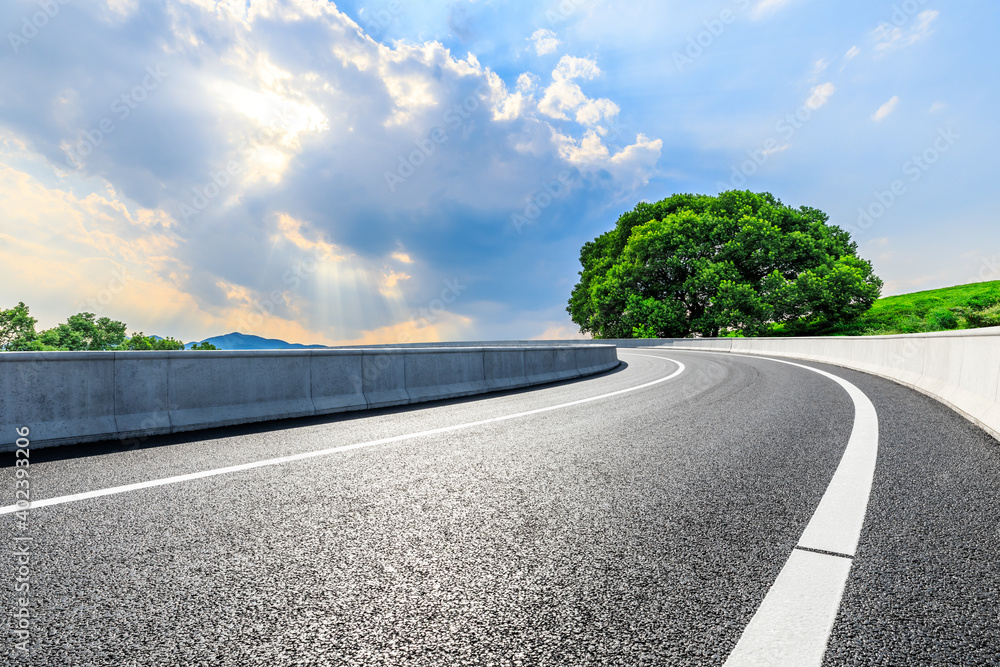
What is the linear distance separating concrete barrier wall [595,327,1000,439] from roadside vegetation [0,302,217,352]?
65.3 meters

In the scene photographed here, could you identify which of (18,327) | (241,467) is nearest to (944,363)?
(241,467)

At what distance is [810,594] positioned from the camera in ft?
7.45

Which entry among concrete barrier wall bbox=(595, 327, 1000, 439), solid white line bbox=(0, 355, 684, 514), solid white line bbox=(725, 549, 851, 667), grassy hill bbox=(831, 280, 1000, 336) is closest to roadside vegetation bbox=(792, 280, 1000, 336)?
grassy hill bbox=(831, 280, 1000, 336)

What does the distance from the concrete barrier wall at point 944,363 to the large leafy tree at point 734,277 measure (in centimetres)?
2618

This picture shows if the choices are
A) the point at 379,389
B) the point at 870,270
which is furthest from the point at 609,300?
the point at 379,389

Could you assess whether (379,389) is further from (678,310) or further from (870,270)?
→ (870,270)

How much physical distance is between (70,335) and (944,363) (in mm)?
92682

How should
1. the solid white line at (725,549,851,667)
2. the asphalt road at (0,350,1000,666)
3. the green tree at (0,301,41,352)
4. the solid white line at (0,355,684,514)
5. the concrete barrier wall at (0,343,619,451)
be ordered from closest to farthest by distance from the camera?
the solid white line at (725,549,851,667), the asphalt road at (0,350,1000,666), the solid white line at (0,355,684,514), the concrete barrier wall at (0,343,619,451), the green tree at (0,301,41,352)

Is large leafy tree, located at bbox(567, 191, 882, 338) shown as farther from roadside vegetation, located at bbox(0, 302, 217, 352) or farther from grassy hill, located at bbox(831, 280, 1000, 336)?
roadside vegetation, located at bbox(0, 302, 217, 352)

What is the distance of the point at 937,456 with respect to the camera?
489 centimetres

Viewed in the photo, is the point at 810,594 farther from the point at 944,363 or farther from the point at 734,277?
the point at 734,277

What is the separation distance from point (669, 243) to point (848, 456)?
44069 mm

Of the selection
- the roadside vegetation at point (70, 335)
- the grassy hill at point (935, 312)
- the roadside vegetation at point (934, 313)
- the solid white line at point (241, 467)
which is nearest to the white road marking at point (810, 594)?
the solid white line at point (241, 467)

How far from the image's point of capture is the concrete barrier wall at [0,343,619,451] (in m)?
6.01
